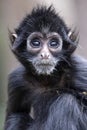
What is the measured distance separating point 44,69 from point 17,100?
99 cm

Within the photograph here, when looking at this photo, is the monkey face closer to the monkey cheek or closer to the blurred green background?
the monkey cheek

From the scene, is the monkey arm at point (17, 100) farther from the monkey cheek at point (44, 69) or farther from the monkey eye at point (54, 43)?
the monkey eye at point (54, 43)

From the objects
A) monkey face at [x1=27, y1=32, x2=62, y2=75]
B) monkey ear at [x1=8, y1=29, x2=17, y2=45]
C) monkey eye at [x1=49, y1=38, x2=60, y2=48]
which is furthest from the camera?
monkey ear at [x1=8, y1=29, x2=17, y2=45]

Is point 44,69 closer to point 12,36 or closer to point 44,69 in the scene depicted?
point 44,69

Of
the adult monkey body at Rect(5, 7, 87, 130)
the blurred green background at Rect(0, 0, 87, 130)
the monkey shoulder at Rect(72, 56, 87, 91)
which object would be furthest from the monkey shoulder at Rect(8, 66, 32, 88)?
the blurred green background at Rect(0, 0, 87, 130)

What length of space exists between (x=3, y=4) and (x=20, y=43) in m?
6.71

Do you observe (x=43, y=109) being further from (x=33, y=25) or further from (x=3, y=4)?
(x=3, y=4)

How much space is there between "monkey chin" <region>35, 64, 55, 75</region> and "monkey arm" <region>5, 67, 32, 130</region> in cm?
56

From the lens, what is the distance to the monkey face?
11578 mm

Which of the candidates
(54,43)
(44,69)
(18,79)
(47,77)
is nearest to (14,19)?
(18,79)

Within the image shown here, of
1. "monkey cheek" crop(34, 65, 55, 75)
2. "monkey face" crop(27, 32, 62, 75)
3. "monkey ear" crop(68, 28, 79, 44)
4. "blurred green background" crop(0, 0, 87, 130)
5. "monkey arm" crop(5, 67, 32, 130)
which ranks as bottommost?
"monkey arm" crop(5, 67, 32, 130)

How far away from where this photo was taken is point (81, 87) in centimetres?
1173

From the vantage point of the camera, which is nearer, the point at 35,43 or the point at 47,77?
the point at 35,43

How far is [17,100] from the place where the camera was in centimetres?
1227
